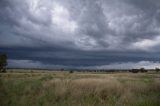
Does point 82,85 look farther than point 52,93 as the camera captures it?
Yes

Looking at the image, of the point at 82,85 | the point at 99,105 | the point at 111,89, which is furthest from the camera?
the point at 82,85

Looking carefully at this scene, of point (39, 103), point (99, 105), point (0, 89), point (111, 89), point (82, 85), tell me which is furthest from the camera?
point (82, 85)

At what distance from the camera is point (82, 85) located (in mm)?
16875

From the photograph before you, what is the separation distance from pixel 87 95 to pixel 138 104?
Result: 3.98m

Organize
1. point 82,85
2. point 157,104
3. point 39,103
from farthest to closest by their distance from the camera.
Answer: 1. point 82,85
2. point 39,103
3. point 157,104

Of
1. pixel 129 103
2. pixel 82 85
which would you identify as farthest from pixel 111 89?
pixel 129 103

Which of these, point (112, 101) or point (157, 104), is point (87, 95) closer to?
point (112, 101)

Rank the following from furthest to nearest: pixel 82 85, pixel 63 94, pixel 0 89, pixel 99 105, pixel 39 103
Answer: pixel 82 85 → pixel 63 94 → pixel 0 89 → pixel 39 103 → pixel 99 105

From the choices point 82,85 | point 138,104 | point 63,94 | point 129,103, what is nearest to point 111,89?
point 82,85

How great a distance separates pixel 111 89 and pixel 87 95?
316cm

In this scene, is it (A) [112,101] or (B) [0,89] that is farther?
(B) [0,89]

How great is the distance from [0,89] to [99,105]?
5657 mm

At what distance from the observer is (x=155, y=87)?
57.4 feet

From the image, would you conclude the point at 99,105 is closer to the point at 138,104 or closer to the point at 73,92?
the point at 138,104
